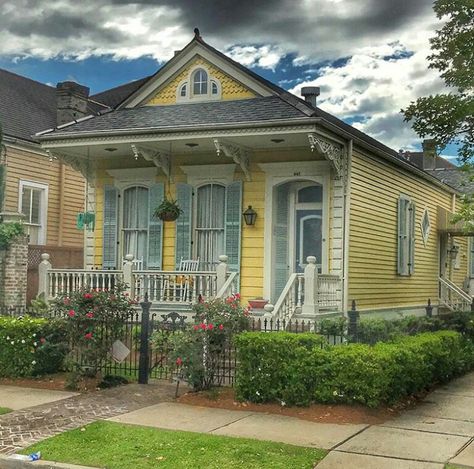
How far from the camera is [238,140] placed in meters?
15.0

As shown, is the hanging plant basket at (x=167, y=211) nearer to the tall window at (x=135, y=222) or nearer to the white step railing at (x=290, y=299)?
the tall window at (x=135, y=222)

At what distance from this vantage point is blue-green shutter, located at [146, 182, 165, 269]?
55.8ft

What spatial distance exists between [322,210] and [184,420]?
803 centimetres

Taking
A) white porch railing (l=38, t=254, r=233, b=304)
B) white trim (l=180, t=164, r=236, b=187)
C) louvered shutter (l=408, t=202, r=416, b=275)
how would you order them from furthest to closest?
louvered shutter (l=408, t=202, r=416, b=275), white trim (l=180, t=164, r=236, b=187), white porch railing (l=38, t=254, r=233, b=304)

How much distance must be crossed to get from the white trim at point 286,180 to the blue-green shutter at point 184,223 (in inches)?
78.4

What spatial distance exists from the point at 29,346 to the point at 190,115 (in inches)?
275

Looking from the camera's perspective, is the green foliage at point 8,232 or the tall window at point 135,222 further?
the tall window at point 135,222

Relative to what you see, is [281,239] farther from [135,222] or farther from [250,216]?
[135,222]

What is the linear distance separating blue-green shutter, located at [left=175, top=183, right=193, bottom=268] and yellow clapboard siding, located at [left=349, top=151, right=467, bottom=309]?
13.0 feet

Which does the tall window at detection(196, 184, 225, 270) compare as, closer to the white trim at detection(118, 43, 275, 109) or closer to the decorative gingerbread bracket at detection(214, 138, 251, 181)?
the decorative gingerbread bracket at detection(214, 138, 251, 181)

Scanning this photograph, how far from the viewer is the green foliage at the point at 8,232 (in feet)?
52.2

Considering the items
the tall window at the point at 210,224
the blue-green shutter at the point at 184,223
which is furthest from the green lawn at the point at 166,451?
the blue-green shutter at the point at 184,223

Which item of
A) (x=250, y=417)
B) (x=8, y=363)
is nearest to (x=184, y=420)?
(x=250, y=417)

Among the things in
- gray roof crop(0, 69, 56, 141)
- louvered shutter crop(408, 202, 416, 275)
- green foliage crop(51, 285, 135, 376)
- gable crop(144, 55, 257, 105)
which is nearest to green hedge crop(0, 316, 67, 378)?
green foliage crop(51, 285, 135, 376)
